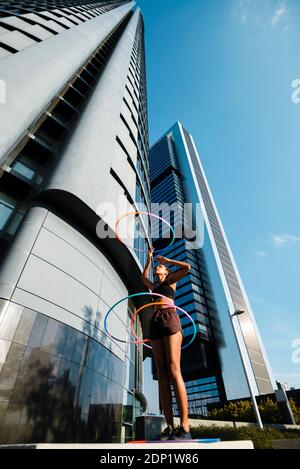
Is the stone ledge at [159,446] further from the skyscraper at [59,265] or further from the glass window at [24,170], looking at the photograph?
the glass window at [24,170]

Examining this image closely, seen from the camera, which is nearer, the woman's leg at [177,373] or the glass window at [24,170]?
the woman's leg at [177,373]

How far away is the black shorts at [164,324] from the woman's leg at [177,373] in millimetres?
81

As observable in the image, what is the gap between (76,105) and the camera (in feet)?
65.9

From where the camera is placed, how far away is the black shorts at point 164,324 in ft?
12.0

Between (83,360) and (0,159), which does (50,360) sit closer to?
(83,360)

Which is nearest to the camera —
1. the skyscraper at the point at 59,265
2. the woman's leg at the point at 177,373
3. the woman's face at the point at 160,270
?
the woman's leg at the point at 177,373

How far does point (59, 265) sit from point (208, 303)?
85.1 metres

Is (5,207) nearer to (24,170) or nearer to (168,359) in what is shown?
(24,170)

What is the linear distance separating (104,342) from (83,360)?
1763 mm

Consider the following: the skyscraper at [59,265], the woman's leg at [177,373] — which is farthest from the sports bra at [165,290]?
the skyscraper at [59,265]

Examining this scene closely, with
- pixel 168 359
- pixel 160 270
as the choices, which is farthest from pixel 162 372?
pixel 160 270

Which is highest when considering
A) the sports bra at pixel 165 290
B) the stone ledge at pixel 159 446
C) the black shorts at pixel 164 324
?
the sports bra at pixel 165 290

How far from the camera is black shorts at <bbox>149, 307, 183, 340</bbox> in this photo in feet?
12.0
